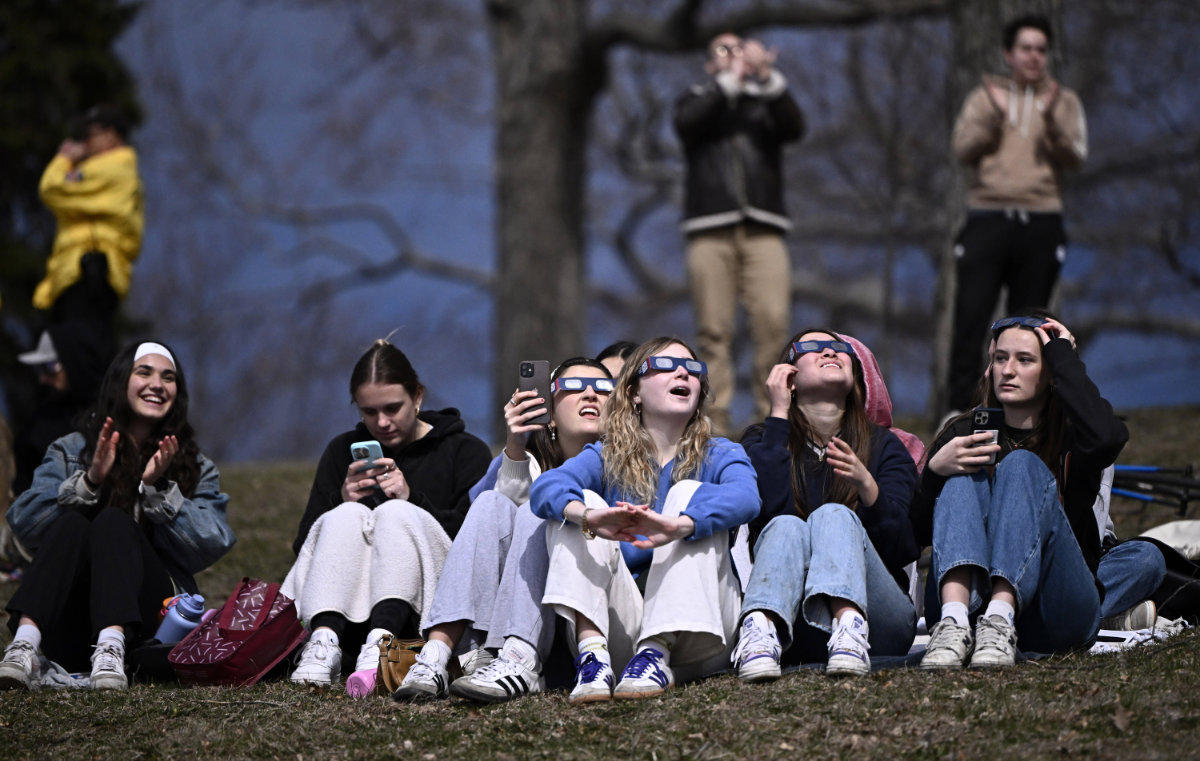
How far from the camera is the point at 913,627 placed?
15.1 ft

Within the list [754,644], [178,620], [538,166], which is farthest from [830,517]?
[538,166]

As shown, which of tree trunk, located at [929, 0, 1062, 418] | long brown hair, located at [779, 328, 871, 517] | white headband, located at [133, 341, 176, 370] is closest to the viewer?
long brown hair, located at [779, 328, 871, 517]

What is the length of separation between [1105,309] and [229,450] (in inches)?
632

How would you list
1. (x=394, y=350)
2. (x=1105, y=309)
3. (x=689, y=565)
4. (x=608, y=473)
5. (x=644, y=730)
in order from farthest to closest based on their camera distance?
1. (x=1105, y=309)
2. (x=394, y=350)
3. (x=608, y=473)
4. (x=689, y=565)
5. (x=644, y=730)

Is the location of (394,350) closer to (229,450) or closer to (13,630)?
(13,630)

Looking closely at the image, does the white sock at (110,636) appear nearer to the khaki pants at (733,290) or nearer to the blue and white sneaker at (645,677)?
the blue and white sneaker at (645,677)

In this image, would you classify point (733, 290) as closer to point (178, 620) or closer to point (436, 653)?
point (178, 620)

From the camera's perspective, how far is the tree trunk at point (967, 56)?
388 inches

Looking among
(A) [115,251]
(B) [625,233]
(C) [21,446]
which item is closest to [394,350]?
(C) [21,446]

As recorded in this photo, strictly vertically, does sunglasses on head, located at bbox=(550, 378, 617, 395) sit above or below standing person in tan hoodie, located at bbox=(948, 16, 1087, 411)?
below

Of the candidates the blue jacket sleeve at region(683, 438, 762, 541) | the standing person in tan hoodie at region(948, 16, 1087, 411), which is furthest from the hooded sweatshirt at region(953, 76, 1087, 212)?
the blue jacket sleeve at region(683, 438, 762, 541)

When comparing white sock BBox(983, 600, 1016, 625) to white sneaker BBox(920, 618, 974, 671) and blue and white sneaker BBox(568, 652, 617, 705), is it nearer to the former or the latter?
white sneaker BBox(920, 618, 974, 671)

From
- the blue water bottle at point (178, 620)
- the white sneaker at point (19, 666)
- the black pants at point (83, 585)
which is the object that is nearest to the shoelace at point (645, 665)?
the blue water bottle at point (178, 620)

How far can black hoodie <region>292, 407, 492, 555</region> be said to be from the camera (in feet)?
18.1
